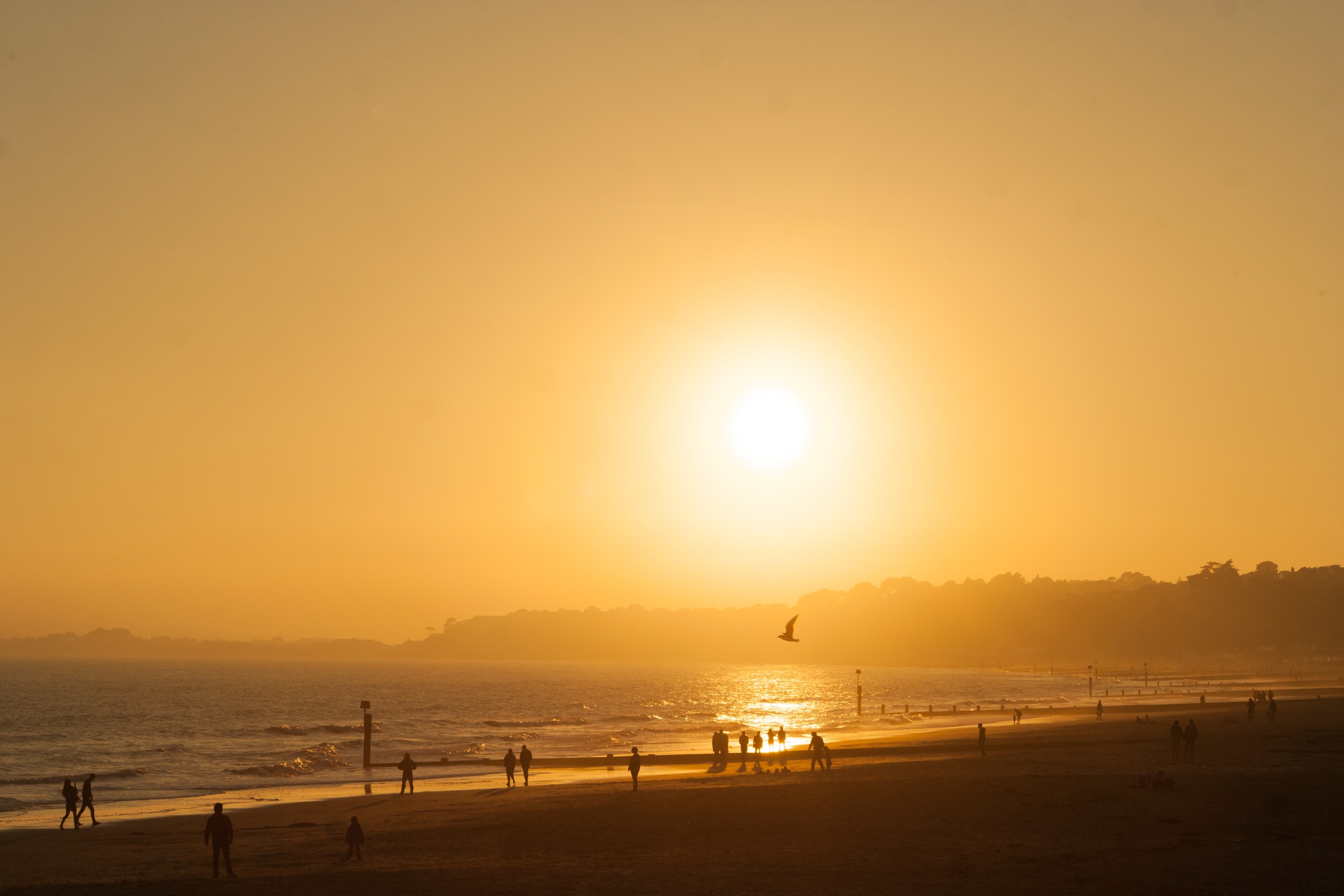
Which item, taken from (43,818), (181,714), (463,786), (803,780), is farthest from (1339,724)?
(181,714)

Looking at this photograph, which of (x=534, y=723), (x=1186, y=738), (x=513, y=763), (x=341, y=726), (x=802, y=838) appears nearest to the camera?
(x=802, y=838)

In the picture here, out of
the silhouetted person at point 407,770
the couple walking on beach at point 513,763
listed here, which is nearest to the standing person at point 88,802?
the silhouetted person at point 407,770

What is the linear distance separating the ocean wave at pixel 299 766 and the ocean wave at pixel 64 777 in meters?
4.41

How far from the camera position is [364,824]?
93.0 feet

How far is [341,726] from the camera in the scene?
89062 millimetres

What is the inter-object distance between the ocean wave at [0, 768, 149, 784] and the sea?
0.57 ft

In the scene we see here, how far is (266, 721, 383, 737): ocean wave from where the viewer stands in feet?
265

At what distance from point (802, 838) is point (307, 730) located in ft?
233

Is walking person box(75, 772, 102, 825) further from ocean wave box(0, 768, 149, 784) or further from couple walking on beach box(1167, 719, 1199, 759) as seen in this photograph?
couple walking on beach box(1167, 719, 1199, 759)

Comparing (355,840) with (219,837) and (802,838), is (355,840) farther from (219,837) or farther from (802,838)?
(802,838)

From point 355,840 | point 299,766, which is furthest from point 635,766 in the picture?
point 299,766

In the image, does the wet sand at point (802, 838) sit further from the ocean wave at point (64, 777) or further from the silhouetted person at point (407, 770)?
the ocean wave at point (64, 777)

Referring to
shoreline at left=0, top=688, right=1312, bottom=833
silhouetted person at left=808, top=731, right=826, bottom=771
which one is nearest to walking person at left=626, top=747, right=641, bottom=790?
shoreline at left=0, top=688, right=1312, bottom=833

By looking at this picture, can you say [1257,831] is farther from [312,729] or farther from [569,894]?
[312,729]
